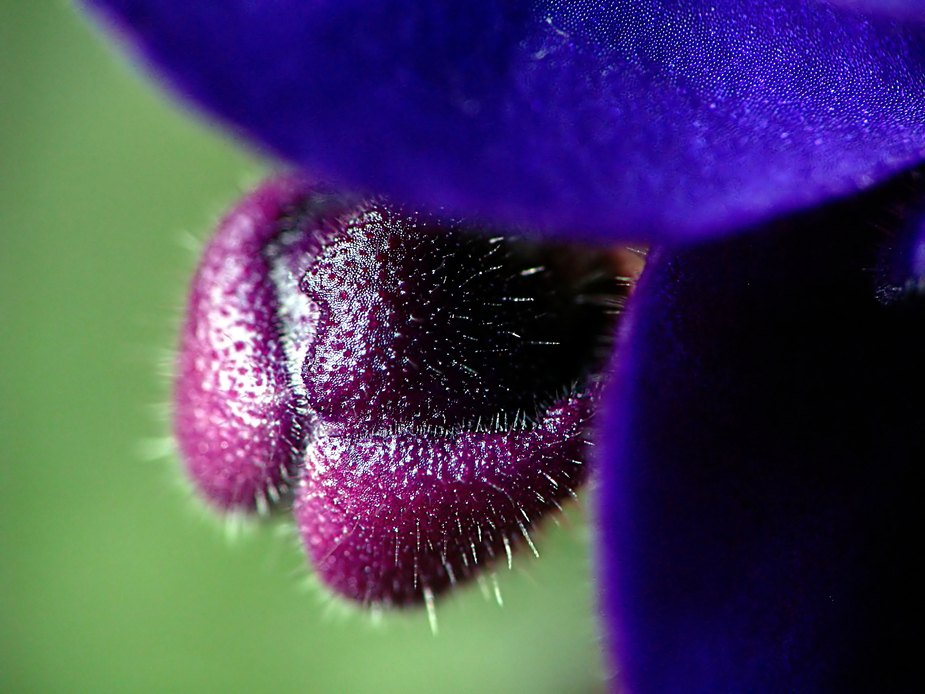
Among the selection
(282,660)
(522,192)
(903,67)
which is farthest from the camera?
(282,660)

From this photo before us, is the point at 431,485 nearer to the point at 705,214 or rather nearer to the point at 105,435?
the point at 705,214

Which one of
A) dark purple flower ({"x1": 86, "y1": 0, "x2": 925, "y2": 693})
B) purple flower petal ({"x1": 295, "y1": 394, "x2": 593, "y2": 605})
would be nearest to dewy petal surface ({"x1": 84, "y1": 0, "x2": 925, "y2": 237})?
dark purple flower ({"x1": 86, "y1": 0, "x2": 925, "y2": 693})

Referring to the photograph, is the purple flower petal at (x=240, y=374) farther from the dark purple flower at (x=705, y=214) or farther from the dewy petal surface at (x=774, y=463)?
the dewy petal surface at (x=774, y=463)

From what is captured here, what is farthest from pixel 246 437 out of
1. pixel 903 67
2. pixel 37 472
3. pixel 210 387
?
pixel 37 472

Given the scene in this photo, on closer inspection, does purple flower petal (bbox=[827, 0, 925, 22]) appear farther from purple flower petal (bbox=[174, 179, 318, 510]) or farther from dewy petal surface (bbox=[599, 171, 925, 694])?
purple flower petal (bbox=[174, 179, 318, 510])

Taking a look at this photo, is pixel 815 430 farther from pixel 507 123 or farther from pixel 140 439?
pixel 140 439

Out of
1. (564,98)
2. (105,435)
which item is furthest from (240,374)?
(105,435)
